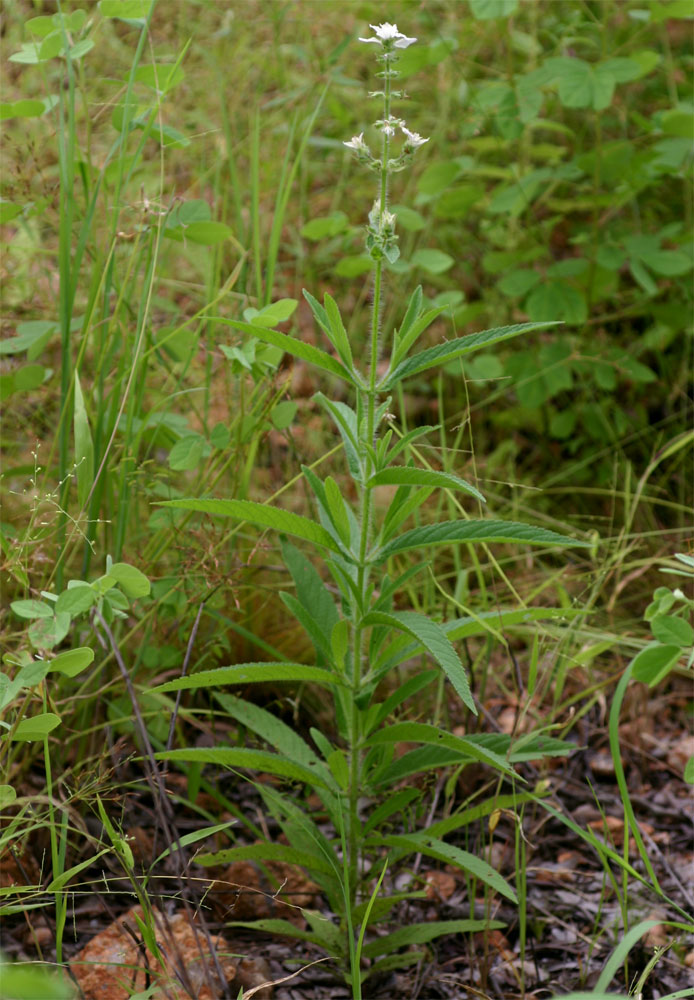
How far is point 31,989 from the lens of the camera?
51 cm

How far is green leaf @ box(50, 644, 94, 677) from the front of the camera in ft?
3.92

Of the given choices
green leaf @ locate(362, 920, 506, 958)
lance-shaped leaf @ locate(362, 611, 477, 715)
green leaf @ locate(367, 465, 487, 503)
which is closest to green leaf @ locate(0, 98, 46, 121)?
green leaf @ locate(367, 465, 487, 503)

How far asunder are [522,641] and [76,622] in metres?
1.11

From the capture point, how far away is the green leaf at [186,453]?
5.22 feet

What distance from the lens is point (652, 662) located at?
4.52ft

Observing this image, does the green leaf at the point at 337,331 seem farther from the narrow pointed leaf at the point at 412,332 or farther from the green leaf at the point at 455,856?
the green leaf at the point at 455,856

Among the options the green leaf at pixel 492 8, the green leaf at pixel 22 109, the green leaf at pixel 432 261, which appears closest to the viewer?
the green leaf at pixel 22 109

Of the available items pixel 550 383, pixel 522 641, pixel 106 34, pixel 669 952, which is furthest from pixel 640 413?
pixel 106 34

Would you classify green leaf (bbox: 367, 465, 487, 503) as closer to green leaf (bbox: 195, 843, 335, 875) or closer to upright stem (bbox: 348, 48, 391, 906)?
upright stem (bbox: 348, 48, 391, 906)

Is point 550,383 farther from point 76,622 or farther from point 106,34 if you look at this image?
point 106,34

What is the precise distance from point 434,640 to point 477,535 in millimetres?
141

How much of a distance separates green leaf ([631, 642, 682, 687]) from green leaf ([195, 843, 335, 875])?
522 millimetres

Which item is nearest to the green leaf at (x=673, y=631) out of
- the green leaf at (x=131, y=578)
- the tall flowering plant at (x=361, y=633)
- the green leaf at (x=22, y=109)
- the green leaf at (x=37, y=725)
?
the tall flowering plant at (x=361, y=633)

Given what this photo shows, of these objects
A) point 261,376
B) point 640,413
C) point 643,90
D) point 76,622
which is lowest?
point 640,413
